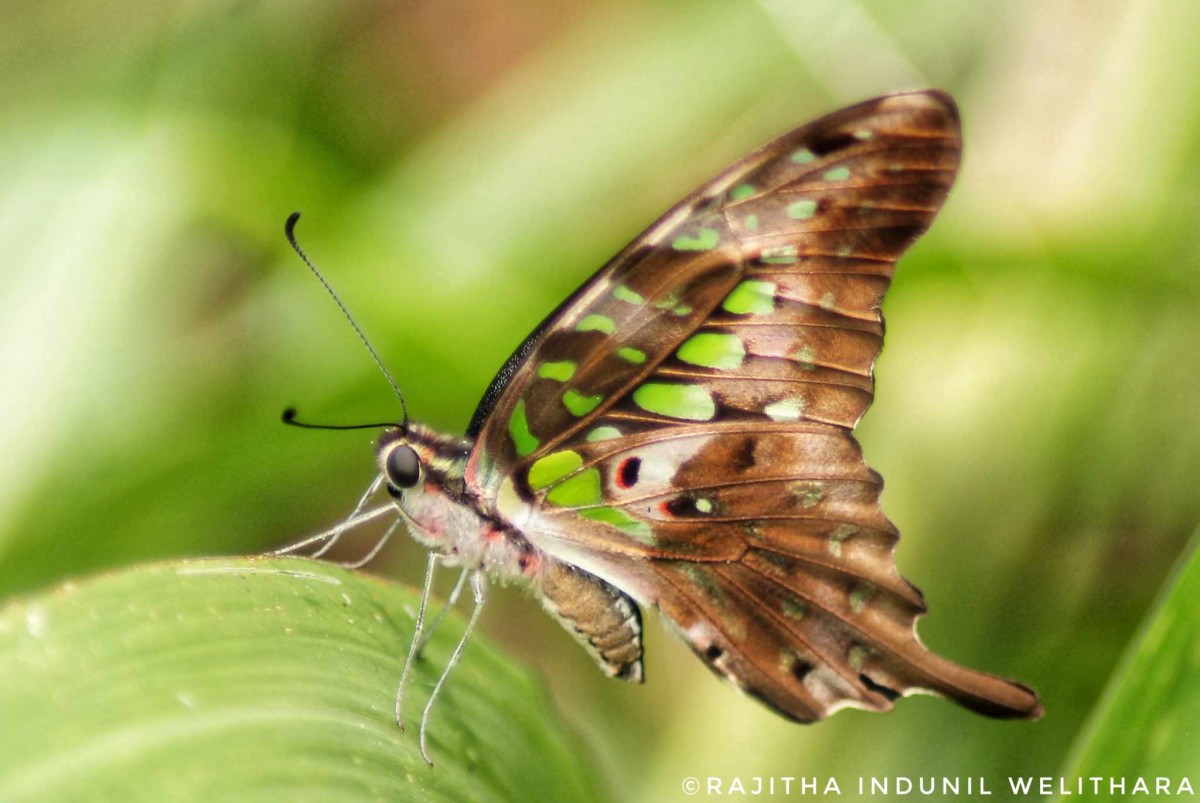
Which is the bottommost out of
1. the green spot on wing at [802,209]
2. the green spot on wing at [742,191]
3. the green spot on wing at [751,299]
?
the green spot on wing at [751,299]

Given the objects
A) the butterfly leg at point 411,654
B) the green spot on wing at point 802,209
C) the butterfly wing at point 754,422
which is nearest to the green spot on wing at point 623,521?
the butterfly wing at point 754,422

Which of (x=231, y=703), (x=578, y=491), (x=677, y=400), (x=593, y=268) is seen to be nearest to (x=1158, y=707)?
(x=677, y=400)

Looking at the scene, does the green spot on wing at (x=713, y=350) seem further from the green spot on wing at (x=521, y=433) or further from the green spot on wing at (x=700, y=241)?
the green spot on wing at (x=521, y=433)

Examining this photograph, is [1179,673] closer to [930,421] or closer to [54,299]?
[930,421]

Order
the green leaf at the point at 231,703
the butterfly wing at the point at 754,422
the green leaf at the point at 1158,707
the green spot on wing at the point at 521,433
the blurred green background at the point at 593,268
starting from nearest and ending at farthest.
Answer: the green leaf at the point at 231,703
the green leaf at the point at 1158,707
the butterfly wing at the point at 754,422
the green spot on wing at the point at 521,433
the blurred green background at the point at 593,268

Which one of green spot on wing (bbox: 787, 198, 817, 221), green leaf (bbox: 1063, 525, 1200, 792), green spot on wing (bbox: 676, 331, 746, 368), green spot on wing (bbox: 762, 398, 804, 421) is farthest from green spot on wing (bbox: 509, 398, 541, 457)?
green leaf (bbox: 1063, 525, 1200, 792)

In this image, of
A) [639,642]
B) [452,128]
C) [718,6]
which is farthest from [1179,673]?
[452,128]

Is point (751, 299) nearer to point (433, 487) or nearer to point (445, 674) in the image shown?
point (433, 487)

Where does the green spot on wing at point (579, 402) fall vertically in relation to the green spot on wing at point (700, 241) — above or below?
below
